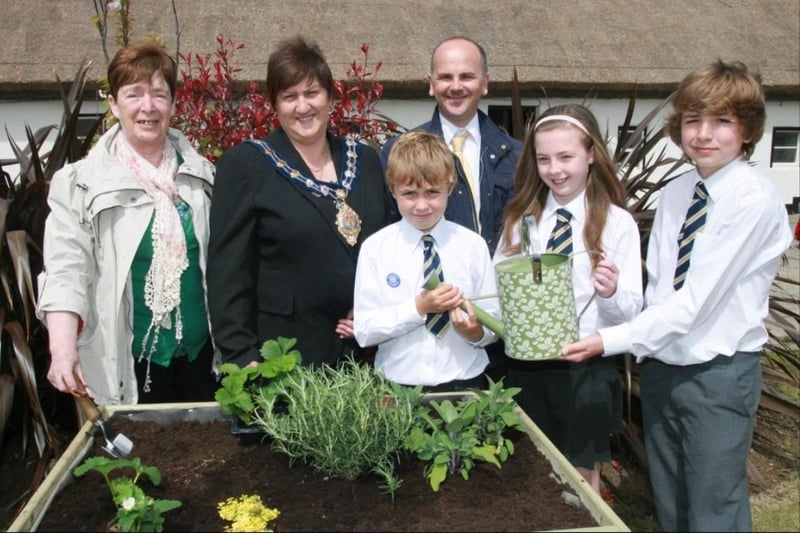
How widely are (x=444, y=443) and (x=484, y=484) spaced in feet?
0.46

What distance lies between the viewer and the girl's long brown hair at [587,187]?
237cm

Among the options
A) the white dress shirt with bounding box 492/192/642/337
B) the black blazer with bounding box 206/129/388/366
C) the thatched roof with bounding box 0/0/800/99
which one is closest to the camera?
the white dress shirt with bounding box 492/192/642/337

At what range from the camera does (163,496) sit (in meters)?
1.80

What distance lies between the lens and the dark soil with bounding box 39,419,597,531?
1659 mm

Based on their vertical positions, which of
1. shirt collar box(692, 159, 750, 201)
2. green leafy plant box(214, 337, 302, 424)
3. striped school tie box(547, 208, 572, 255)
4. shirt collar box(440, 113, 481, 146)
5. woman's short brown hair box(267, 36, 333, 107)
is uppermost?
woman's short brown hair box(267, 36, 333, 107)

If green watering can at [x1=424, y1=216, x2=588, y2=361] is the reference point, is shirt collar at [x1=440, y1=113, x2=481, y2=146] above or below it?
above

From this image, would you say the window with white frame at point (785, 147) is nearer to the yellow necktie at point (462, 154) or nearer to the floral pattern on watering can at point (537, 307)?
the yellow necktie at point (462, 154)

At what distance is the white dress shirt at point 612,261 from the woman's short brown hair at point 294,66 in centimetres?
93

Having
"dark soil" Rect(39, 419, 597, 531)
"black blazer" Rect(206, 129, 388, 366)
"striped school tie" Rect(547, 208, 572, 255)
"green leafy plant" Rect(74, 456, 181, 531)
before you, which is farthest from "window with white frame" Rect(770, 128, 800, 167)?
"green leafy plant" Rect(74, 456, 181, 531)

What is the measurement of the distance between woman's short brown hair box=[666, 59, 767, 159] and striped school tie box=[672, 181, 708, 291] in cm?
21

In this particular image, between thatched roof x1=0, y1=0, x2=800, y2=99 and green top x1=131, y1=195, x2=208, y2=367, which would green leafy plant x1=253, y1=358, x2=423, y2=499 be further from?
thatched roof x1=0, y1=0, x2=800, y2=99

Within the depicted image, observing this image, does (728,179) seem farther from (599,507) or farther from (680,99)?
(599,507)

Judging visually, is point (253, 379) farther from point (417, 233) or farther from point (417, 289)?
point (417, 233)

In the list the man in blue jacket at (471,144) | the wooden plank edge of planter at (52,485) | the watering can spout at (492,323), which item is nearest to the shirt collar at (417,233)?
the man in blue jacket at (471,144)
